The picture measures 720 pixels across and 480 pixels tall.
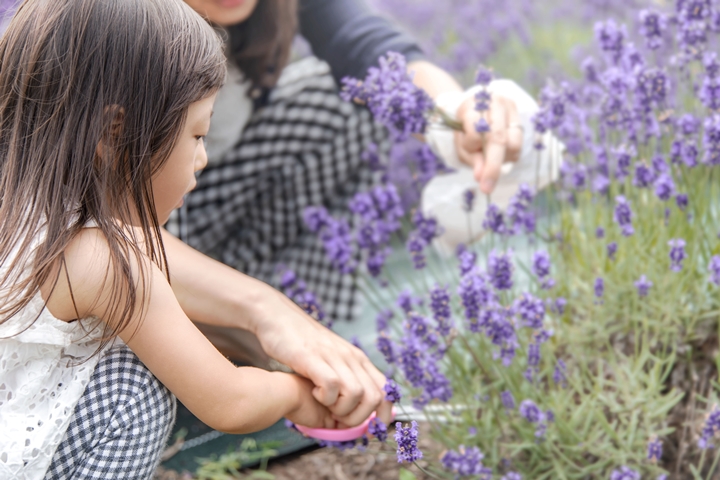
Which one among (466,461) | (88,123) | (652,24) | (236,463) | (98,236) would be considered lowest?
(236,463)

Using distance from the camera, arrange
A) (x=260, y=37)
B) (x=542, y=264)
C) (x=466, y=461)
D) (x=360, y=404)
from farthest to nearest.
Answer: (x=260, y=37)
(x=542, y=264)
(x=466, y=461)
(x=360, y=404)

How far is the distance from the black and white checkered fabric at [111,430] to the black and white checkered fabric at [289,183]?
0.96 metres

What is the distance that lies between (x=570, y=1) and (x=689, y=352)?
260 cm

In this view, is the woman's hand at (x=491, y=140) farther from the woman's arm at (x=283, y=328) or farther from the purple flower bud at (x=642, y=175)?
the woman's arm at (x=283, y=328)

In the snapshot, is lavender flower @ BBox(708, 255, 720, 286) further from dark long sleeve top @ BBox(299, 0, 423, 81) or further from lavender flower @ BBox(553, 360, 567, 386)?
dark long sleeve top @ BBox(299, 0, 423, 81)

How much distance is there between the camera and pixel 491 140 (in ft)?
4.78

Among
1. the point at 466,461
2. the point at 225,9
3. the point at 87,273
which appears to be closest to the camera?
the point at 87,273

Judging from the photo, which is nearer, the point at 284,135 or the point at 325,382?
the point at 325,382

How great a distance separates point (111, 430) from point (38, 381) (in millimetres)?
121

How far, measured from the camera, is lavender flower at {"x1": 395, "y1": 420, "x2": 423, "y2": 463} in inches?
37.7

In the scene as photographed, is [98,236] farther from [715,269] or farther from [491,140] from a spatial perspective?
[715,269]

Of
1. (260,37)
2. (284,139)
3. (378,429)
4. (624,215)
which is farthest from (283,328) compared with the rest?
(260,37)

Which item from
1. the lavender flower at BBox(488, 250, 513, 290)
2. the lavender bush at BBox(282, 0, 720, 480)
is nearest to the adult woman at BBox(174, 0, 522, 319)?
the lavender bush at BBox(282, 0, 720, 480)

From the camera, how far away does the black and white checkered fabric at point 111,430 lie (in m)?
1.04
